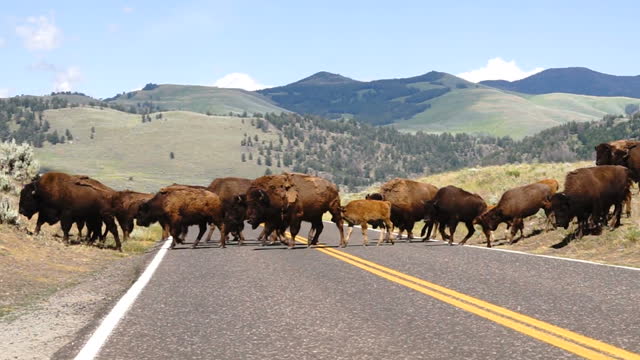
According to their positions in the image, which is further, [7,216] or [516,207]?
[516,207]

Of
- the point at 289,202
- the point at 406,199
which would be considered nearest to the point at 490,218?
the point at 406,199

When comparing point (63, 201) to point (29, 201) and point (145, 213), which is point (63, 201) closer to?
point (29, 201)

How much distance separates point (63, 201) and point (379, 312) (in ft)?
45.5

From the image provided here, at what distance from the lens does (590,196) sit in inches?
694

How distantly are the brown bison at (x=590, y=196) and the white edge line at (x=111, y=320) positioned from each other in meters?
10.1

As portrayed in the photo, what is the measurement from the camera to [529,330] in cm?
686

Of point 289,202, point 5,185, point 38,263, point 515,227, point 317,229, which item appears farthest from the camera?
point 5,185

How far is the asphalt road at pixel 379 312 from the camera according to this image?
247 inches

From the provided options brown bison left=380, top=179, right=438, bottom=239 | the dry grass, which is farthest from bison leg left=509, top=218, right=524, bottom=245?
the dry grass

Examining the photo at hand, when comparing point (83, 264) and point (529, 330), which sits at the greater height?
point (529, 330)

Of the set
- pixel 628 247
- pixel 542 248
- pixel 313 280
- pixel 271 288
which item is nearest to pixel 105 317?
pixel 271 288

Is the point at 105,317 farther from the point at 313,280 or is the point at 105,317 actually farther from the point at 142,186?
the point at 142,186

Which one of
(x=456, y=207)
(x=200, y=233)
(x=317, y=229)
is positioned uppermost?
(x=456, y=207)

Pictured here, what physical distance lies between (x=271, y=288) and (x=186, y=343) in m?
Answer: 3.78
